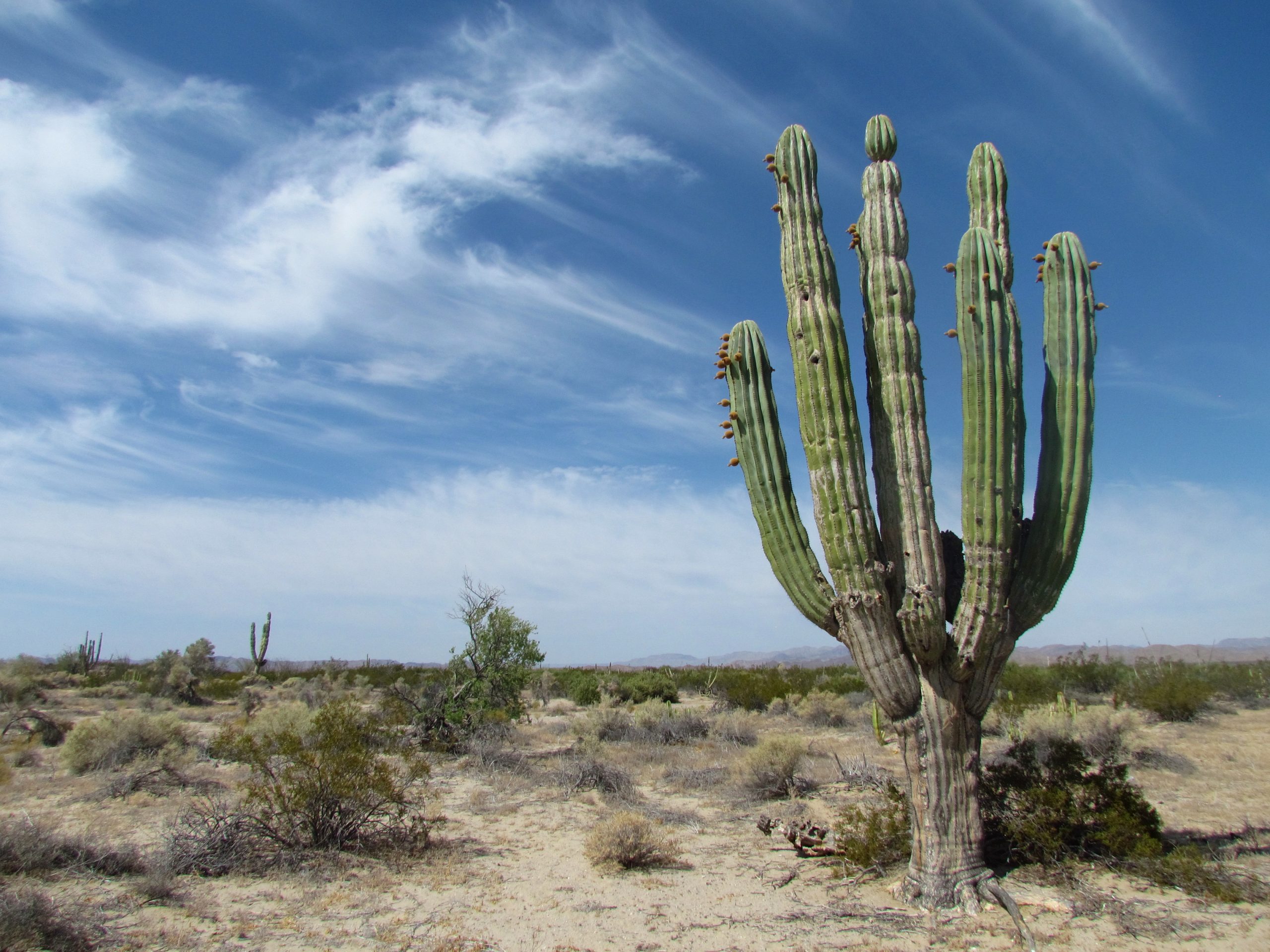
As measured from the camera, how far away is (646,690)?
76.9 ft

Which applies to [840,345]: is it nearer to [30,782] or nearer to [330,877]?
[330,877]

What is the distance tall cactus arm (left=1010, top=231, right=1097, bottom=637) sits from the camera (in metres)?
5.96

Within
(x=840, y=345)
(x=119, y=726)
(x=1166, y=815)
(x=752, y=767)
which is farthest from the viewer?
(x=119, y=726)

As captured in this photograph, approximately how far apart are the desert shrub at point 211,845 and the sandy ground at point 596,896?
0.16 meters

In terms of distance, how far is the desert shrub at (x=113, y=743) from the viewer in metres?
11.0

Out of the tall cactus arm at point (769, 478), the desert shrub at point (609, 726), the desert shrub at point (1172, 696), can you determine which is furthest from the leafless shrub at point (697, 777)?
the desert shrub at point (1172, 696)

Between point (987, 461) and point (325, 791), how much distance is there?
697 cm

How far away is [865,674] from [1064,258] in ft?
12.9

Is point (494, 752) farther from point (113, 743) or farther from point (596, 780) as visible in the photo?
point (113, 743)

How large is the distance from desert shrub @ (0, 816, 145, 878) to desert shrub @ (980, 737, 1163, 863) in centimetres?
766

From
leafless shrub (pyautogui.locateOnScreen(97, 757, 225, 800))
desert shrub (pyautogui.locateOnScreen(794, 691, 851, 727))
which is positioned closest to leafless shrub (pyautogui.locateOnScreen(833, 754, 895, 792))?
desert shrub (pyautogui.locateOnScreen(794, 691, 851, 727))

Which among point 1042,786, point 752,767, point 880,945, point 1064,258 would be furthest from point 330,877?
point 1064,258

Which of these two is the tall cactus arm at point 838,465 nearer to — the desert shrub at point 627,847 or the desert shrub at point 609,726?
the desert shrub at point 627,847

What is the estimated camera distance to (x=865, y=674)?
240 inches
